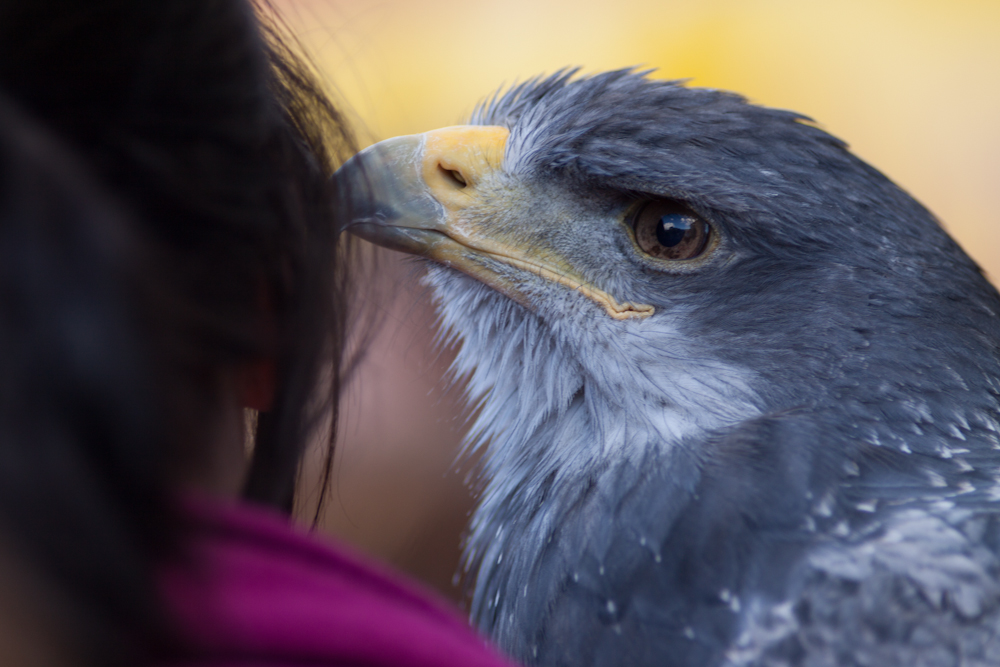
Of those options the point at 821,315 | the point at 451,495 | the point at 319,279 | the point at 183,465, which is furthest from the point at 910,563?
the point at 451,495

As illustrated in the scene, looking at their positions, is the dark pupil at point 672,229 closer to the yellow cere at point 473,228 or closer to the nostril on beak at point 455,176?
the yellow cere at point 473,228

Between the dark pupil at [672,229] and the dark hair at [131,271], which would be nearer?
the dark hair at [131,271]

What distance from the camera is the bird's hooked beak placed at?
178 centimetres

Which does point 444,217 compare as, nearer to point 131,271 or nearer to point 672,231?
point 672,231

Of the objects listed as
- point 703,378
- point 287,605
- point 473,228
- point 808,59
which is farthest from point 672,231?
point 808,59

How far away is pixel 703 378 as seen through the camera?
164cm

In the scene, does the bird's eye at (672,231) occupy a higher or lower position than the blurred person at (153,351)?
higher

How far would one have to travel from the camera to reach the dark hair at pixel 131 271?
587mm

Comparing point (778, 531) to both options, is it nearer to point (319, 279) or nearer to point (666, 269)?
point (666, 269)

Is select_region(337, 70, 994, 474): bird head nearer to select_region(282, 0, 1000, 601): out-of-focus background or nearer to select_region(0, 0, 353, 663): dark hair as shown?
select_region(0, 0, 353, 663): dark hair

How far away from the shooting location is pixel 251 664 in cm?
70

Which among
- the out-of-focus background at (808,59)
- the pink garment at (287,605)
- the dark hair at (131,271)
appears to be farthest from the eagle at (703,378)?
the out-of-focus background at (808,59)

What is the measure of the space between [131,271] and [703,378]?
1.24 m

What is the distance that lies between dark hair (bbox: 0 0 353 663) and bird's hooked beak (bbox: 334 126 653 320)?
0.74 m
